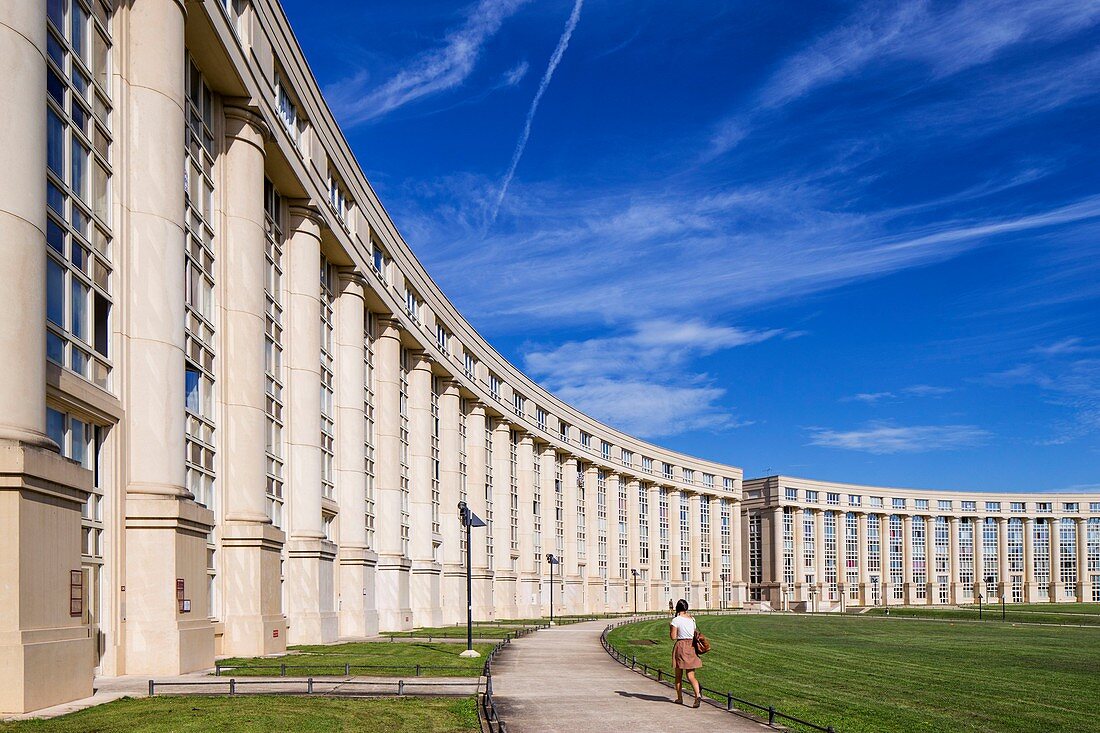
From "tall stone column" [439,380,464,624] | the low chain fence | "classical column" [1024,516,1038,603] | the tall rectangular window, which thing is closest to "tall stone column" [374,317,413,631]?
"tall stone column" [439,380,464,624]

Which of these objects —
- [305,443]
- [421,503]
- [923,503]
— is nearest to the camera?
[305,443]

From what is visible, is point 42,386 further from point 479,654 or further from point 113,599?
point 479,654

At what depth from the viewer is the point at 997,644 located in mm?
51938

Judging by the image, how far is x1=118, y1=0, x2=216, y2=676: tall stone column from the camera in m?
26.4

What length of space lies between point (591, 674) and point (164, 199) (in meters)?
16.9

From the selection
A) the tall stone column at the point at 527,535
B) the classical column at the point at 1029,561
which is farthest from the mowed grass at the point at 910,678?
the classical column at the point at 1029,561

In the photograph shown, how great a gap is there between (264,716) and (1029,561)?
607 feet

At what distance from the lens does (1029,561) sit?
181 m

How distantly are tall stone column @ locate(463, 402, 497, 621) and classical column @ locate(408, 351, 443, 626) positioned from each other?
9582mm

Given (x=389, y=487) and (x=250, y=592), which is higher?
(x=389, y=487)

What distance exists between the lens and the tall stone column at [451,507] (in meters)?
71.9

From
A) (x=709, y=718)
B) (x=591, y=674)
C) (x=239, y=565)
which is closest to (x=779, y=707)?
(x=709, y=718)

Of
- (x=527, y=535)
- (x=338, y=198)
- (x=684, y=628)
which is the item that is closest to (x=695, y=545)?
(x=527, y=535)

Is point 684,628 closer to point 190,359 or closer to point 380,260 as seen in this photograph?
point 190,359
